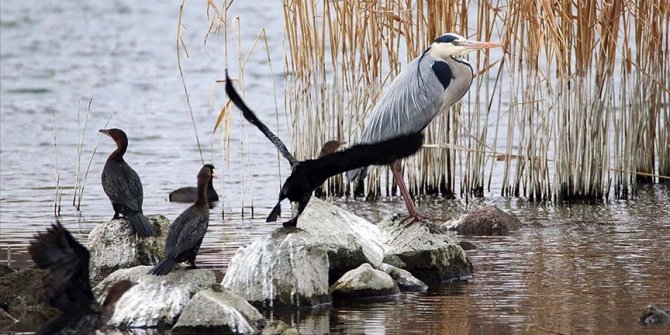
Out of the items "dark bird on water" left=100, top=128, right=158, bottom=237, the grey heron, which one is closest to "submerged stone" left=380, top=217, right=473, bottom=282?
the grey heron

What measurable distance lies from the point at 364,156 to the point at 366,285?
3.24ft

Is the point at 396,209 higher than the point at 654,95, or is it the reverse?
the point at 654,95

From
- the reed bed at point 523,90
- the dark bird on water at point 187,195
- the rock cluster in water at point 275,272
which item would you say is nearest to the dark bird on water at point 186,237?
the rock cluster in water at point 275,272

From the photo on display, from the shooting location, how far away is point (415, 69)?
9.00 meters

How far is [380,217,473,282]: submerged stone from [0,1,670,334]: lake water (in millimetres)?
138

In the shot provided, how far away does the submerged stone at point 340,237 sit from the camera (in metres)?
7.61

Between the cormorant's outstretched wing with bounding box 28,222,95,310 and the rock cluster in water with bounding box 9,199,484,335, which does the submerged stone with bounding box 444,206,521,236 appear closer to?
the rock cluster in water with bounding box 9,199,484,335

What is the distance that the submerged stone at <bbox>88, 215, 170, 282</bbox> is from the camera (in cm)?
777

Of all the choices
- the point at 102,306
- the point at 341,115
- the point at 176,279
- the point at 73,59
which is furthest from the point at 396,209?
the point at 73,59

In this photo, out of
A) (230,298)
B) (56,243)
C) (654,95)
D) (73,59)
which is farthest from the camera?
(73,59)

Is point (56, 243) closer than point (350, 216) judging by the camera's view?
Yes

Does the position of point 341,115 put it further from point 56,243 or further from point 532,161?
point 56,243

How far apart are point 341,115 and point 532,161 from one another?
1606 millimetres

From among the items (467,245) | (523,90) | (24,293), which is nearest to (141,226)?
(24,293)
